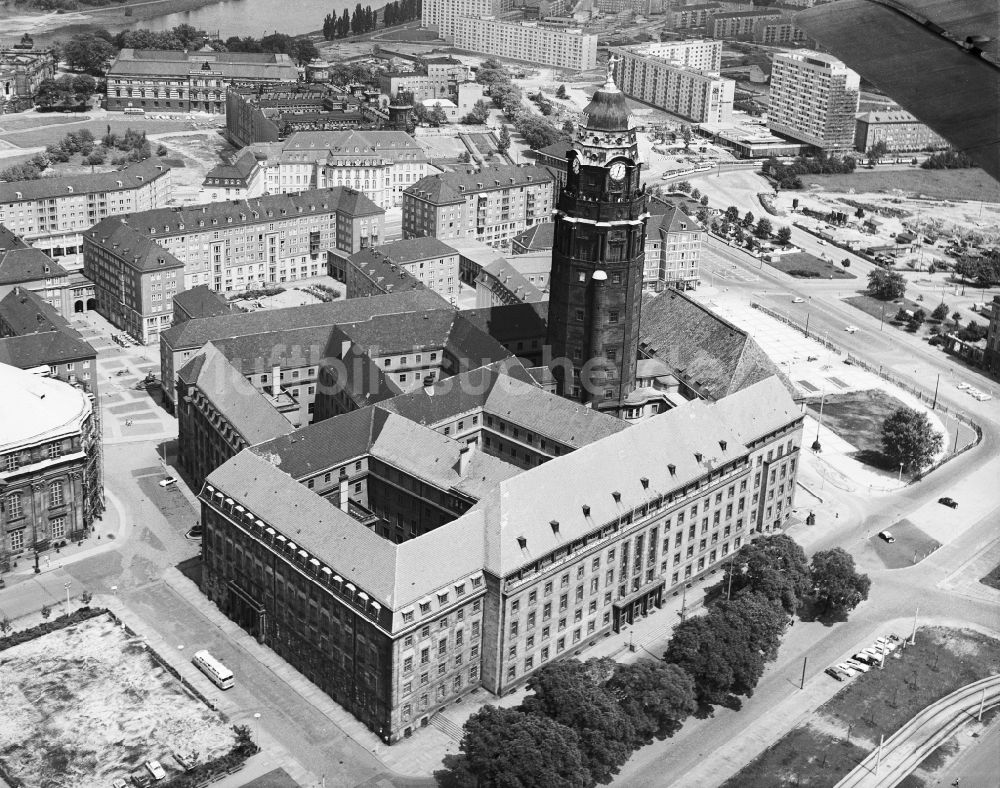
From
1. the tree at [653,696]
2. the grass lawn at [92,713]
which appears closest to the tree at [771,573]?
the tree at [653,696]

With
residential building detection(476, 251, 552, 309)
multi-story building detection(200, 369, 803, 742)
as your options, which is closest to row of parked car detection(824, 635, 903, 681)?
multi-story building detection(200, 369, 803, 742)

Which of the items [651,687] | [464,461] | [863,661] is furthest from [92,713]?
[863,661]

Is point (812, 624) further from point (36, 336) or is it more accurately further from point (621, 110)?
point (36, 336)

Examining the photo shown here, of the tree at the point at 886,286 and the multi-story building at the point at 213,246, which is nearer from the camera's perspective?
the multi-story building at the point at 213,246

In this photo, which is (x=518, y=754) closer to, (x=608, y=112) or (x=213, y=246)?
(x=608, y=112)

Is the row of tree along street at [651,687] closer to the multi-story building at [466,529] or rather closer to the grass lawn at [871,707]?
the multi-story building at [466,529]
